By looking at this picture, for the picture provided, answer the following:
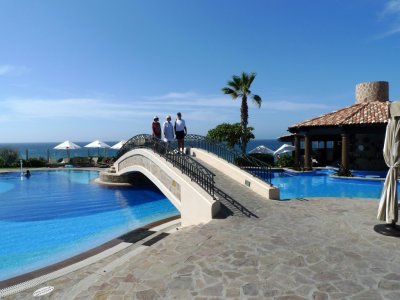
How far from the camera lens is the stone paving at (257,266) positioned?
4855 mm

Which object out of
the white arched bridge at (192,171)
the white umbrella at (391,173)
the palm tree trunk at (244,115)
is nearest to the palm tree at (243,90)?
the palm tree trunk at (244,115)

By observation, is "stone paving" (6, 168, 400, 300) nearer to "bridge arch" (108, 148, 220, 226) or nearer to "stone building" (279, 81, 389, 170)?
"bridge arch" (108, 148, 220, 226)

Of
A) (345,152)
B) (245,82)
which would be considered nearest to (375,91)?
(345,152)

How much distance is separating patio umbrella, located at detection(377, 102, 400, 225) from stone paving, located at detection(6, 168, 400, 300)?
0.67 m

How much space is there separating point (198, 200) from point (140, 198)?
10011 millimetres

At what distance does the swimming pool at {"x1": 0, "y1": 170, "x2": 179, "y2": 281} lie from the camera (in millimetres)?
9680

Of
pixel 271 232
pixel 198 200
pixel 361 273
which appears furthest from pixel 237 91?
pixel 361 273

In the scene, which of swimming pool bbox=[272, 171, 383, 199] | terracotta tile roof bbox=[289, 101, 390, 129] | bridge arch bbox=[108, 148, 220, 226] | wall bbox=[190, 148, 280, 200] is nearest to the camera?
bridge arch bbox=[108, 148, 220, 226]

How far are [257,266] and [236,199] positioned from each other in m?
5.40

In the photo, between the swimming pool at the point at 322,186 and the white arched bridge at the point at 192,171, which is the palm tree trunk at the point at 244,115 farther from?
the white arched bridge at the point at 192,171

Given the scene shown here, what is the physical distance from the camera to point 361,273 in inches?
211

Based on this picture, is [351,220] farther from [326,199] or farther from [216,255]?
[216,255]

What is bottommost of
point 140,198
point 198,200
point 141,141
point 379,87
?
point 140,198

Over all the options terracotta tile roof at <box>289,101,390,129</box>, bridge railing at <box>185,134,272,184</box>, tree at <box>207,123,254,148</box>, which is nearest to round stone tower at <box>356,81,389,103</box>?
terracotta tile roof at <box>289,101,390,129</box>
